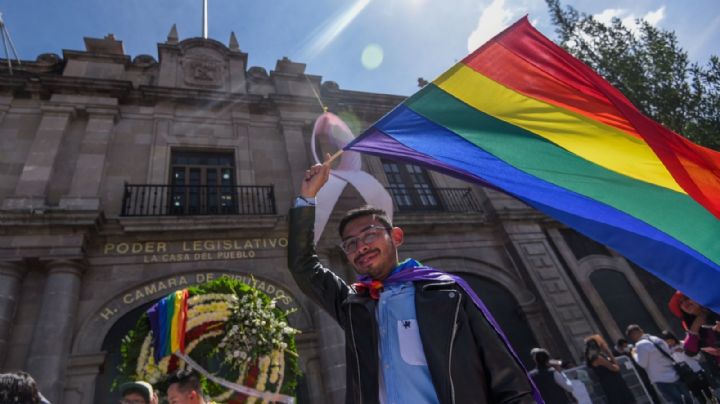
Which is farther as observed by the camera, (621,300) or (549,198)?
(621,300)

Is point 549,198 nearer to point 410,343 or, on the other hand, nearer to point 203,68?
point 410,343

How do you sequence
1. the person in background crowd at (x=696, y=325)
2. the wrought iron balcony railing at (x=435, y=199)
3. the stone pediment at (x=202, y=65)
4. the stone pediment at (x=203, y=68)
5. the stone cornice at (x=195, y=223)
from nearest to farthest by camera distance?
the person in background crowd at (x=696, y=325) → the stone cornice at (x=195, y=223) → the wrought iron balcony railing at (x=435, y=199) → the stone pediment at (x=202, y=65) → the stone pediment at (x=203, y=68)

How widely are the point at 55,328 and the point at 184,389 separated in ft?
15.6

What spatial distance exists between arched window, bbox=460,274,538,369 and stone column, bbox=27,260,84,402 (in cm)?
864

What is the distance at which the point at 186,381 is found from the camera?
3459mm

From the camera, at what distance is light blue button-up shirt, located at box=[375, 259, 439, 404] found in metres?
1.54

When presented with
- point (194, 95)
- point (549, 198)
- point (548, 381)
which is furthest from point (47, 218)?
point (548, 381)

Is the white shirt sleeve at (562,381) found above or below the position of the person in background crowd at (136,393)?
below

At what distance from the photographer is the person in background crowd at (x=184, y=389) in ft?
11.0

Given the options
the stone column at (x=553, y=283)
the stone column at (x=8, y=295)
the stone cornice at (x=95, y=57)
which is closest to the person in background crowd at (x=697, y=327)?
the stone column at (x=553, y=283)

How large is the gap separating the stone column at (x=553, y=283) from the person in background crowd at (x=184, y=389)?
28.7 feet

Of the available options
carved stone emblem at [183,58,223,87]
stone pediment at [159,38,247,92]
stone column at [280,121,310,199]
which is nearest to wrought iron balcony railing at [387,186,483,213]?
stone column at [280,121,310,199]

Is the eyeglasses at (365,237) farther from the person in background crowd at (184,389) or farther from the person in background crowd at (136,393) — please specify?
the person in background crowd at (136,393)

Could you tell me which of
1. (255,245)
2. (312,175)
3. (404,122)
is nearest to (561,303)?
(255,245)
